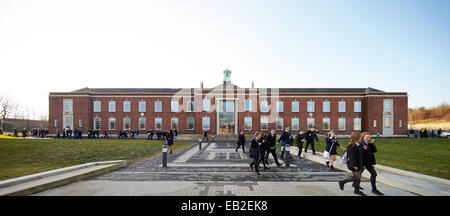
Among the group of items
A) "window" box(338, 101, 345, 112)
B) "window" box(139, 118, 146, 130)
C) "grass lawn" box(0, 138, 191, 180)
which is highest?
"window" box(338, 101, 345, 112)

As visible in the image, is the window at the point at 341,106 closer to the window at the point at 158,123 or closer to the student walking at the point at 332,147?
the window at the point at 158,123

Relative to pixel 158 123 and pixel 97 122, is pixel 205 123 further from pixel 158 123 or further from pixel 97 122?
pixel 97 122

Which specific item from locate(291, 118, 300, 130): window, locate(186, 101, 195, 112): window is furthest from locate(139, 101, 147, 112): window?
locate(291, 118, 300, 130): window

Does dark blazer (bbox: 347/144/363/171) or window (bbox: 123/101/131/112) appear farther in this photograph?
window (bbox: 123/101/131/112)

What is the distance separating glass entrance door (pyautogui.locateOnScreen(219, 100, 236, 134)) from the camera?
39.8 metres

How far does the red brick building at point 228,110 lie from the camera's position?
39.8 meters

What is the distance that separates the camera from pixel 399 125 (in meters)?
40.2

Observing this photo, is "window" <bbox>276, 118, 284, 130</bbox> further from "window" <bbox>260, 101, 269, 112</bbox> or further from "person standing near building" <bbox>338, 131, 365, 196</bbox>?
"person standing near building" <bbox>338, 131, 365, 196</bbox>

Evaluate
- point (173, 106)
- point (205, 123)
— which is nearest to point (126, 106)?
point (173, 106)

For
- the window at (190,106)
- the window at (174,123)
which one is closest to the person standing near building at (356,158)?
the window at (190,106)

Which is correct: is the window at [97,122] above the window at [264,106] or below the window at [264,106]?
below

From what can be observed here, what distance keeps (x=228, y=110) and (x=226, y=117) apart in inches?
50.3
